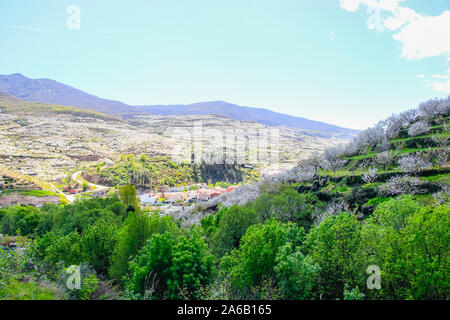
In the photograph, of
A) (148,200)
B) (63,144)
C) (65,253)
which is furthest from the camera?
(63,144)

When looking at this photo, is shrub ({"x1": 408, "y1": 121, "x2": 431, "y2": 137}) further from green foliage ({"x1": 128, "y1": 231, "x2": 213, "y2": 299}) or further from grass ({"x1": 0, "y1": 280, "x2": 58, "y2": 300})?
grass ({"x1": 0, "y1": 280, "x2": 58, "y2": 300})

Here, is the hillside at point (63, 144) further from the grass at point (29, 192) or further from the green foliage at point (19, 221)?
the green foliage at point (19, 221)

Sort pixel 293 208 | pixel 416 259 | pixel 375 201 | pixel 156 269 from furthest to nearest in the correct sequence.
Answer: pixel 293 208
pixel 375 201
pixel 156 269
pixel 416 259

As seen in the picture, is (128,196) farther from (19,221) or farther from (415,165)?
(415,165)

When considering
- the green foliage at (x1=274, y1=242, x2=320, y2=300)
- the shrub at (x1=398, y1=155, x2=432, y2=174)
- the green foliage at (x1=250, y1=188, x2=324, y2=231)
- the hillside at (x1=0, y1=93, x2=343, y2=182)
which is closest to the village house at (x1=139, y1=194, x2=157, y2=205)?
the hillside at (x1=0, y1=93, x2=343, y2=182)

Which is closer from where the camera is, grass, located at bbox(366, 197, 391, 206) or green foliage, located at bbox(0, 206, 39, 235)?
grass, located at bbox(366, 197, 391, 206)

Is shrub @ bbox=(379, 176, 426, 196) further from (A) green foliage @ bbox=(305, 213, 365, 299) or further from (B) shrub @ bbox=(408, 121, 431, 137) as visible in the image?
(B) shrub @ bbox=(408, 121, 431, 137)

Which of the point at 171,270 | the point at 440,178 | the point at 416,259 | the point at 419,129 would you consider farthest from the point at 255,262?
the point at 419,129

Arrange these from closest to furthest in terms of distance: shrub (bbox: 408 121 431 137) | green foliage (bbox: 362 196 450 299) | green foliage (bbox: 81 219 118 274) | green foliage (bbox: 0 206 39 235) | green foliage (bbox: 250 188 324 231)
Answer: green foliage (bbox: 362 196 450 299)
green foliage (bbox: 81 219 118 274)
green foliage (bbox: 250 188 324 231)
shrub (bbox: 408 121 431 137)
green foliage (bbox: 0 206 39 235)

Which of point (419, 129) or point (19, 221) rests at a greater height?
point (419, 129)

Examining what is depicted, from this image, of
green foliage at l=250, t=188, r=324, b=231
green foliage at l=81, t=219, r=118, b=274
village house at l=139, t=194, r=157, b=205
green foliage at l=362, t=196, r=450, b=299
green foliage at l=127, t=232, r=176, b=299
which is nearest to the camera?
green foliage at l=362, t=196, r=450, b=299

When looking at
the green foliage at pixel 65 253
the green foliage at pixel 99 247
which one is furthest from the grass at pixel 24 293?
the green foliage at pixel 99 247

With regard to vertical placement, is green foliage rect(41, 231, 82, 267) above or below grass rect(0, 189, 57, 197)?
above

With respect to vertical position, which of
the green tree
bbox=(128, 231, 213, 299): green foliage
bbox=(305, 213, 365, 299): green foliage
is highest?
bbox=(305, 213, 365, 299): green foliage
